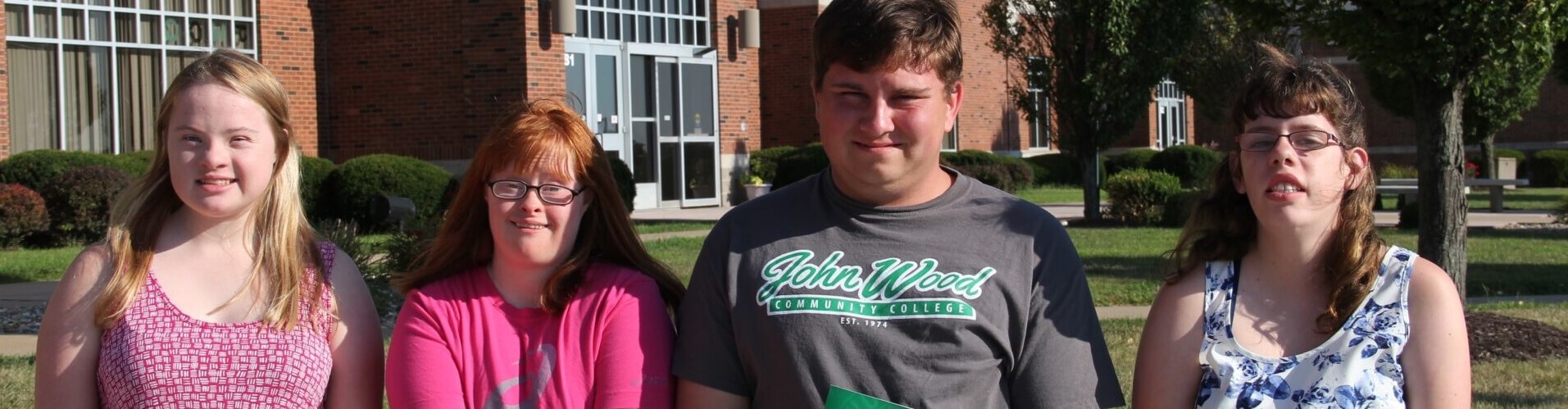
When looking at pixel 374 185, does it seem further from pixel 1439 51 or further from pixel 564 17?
pixel 1439 51

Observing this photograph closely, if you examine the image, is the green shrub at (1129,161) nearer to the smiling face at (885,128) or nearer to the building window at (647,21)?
the building window at (647,21)

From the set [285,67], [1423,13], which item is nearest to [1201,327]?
[1423,13]

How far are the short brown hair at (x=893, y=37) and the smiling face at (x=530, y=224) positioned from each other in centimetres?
65

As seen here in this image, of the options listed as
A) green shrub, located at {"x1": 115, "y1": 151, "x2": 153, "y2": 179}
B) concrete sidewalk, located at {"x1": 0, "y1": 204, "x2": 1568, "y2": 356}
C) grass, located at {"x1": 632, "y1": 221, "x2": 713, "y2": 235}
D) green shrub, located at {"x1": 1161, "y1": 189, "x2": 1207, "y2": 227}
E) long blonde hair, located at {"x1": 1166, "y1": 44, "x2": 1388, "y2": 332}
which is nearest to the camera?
long blonde hair, located at {"x1": 1166, "y1": 44, "x2": 1388, "y2": 332}

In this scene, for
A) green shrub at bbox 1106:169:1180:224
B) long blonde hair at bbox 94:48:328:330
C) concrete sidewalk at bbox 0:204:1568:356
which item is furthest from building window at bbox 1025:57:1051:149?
long blonde hair at bbox 94:48:328:330

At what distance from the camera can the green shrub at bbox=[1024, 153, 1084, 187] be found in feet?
97.1

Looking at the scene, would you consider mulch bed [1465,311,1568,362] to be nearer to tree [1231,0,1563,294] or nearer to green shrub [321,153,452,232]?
tree [1231,0,1563,294]

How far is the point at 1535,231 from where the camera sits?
1619cm

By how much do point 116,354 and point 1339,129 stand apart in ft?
8.20

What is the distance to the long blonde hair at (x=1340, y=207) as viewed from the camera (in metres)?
2.86

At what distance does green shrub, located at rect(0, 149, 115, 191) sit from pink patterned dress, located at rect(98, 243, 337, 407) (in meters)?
12.2

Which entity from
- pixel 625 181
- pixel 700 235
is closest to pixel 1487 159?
pixel 625 181

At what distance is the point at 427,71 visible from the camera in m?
18.1

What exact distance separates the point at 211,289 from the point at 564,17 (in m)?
15.0
